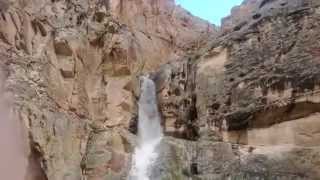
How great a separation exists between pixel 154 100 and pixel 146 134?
7.24ft

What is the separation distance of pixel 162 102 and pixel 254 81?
6193 millimetres

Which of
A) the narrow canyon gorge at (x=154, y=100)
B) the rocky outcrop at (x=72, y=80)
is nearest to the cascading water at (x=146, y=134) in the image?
the narrow canyon gorge at (x=154, y=100)

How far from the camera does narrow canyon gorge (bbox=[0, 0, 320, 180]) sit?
17.5m

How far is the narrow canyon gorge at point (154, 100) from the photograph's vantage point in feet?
57.3

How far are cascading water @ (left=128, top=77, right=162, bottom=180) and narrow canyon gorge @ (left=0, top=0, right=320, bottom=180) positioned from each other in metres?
0.08

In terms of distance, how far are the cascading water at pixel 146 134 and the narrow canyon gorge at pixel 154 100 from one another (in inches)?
3.0

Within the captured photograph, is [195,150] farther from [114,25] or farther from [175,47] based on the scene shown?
[175,47]

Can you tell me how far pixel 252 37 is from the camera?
2130 cm

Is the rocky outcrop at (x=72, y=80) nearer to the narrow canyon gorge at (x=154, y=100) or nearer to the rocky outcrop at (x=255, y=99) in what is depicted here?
the narrow canyon gorge at (x=154, y=100)

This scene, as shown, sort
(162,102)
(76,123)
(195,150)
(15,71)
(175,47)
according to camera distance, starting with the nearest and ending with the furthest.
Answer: (195,150), (15,71), (76,123), (162,102), (175,47)

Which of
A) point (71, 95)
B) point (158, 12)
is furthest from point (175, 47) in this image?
point (71, 95)

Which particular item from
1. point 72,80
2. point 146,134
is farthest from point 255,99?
point 72,80

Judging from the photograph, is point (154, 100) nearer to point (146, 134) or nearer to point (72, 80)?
point (146, 134)

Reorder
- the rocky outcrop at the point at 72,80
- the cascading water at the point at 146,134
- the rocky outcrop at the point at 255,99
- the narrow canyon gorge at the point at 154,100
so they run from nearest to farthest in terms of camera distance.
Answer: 1. the rocky outcrop at the point at 255,99
2. the narrow canyon gorge at the point at 154,100
3. the rocky outcrop at the point at 72,80
4. the cascading water at the point at 146,134
